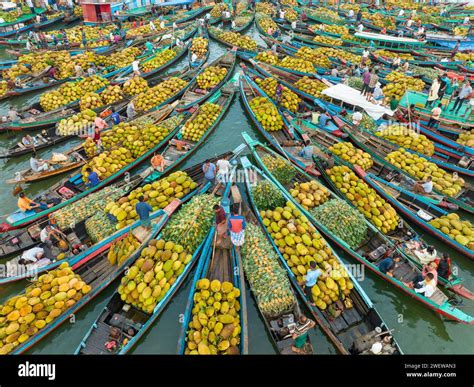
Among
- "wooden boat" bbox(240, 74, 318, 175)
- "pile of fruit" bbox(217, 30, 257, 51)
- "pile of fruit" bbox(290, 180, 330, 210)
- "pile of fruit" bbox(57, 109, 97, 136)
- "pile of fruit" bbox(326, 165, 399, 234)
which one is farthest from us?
"pile of fruit" bbox(217, 30, 257, 51)

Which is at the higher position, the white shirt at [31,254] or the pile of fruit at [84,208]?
the pile of fruit at [84,208]

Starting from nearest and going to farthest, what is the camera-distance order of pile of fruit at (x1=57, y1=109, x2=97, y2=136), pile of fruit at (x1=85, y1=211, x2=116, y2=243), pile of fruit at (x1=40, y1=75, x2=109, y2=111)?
1. pile of fruit at (x1=85, y1=211, x2=116, y2=243)
2. pile of fruit at (x1=57, y1=109, x2=97, y2=136)
3. pile of fruit at (x1=40, y1=75, x2=109, y2=111)

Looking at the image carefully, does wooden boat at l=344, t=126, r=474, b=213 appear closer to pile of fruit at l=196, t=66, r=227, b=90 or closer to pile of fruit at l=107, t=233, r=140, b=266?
pile of fruit at l=196, t=66, r=227, b=90

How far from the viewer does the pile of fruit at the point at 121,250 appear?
12242 mm

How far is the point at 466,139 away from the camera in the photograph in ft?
61.2

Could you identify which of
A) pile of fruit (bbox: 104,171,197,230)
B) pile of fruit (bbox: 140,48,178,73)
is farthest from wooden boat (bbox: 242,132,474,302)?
pile of fruit (bbox: 140,48,178,73)

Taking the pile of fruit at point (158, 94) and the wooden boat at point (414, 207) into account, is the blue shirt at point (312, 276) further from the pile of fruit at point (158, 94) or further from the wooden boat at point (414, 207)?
the pile of fruit at point (158, 94)

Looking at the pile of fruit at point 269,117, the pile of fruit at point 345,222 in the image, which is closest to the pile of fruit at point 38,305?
the pile of fruit at point 345,222

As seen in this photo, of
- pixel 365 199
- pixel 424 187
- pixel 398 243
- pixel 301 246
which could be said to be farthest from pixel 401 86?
pixel 301 246

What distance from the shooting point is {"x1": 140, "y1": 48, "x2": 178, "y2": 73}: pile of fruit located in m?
27.9

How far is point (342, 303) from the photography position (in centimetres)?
1126

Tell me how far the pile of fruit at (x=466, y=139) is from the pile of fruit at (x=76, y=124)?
24.9 metres

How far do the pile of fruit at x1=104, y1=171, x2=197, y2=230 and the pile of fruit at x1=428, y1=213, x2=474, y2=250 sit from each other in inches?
490

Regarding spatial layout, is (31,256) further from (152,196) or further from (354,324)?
(354,324)
